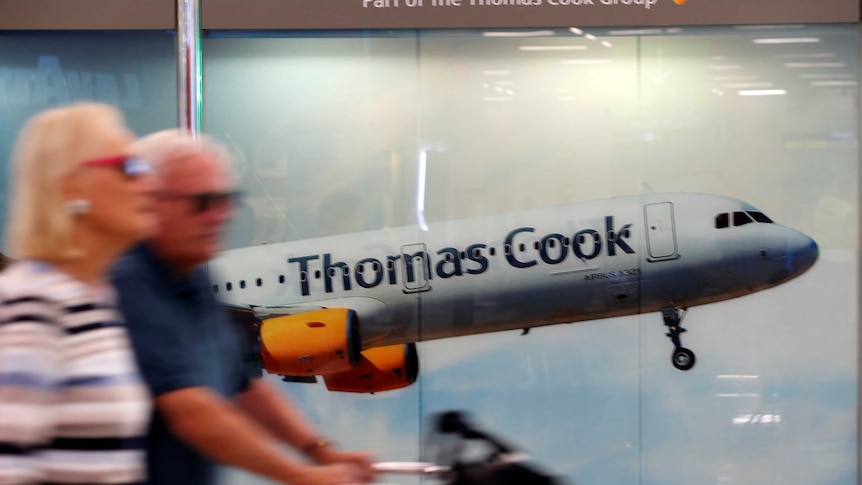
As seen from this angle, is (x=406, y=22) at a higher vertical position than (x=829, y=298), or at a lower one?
higher

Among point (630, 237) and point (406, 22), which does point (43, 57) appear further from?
point (630, 237)

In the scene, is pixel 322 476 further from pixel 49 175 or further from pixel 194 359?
pixel 49 175

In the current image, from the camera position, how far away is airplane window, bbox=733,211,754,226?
5.16 meters

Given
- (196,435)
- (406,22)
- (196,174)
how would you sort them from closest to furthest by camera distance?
1. (196,435)
2. (196,174)
3. (406,22)

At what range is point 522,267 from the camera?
17.7 ft

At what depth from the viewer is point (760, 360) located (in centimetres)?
525

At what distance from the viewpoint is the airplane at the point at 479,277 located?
529 centimetres

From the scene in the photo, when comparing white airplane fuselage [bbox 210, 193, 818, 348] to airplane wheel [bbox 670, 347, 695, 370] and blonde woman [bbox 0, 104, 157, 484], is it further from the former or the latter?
blonde woman [bbox 0, 104, 157, 484]

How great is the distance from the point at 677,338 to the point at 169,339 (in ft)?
12.4

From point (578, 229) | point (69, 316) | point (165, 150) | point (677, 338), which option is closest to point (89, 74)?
point (578, 229)

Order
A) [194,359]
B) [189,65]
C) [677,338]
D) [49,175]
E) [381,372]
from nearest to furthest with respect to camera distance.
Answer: [49,175] → [194,359] → [189,65] → [677,338] → [381,372]

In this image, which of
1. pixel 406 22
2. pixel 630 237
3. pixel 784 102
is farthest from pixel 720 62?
pixel 406 22

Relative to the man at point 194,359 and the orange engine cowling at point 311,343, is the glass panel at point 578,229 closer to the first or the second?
the orange engine cowling at point 311,343

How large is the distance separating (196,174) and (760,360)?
3890 millimetres
